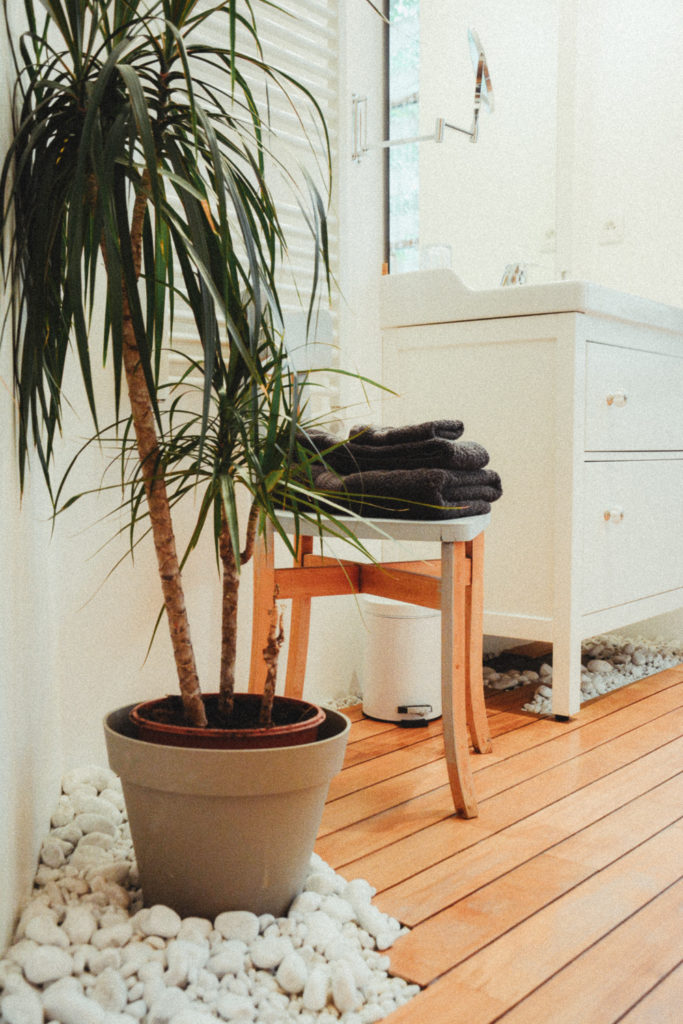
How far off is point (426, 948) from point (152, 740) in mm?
422

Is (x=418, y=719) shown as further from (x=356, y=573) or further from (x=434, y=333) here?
(x=434, y=333)

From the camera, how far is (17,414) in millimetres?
1235

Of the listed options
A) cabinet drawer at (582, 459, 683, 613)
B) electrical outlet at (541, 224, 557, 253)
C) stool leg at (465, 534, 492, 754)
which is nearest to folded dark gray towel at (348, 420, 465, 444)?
stool leg at (465, 534, 492, 754)

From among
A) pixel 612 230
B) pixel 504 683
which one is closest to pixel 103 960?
pixel 504 683

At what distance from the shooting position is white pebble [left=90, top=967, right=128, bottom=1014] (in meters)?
0.98

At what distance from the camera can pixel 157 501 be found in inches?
46.7

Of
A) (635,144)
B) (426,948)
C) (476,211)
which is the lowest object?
(426,948)

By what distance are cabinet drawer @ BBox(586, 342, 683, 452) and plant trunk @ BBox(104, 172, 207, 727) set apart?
1.23 meters

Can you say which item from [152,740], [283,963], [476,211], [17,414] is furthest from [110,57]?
[476,211]

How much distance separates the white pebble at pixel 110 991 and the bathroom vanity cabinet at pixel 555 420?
4.39 feet

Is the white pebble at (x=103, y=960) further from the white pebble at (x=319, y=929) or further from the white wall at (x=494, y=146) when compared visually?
the white wall at (x=494, y=146)

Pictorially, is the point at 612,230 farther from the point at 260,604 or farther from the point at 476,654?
the point at 260,604

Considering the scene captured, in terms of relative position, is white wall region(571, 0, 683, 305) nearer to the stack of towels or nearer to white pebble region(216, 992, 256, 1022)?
the stack of towels

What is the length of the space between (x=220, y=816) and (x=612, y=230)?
7.78ft
